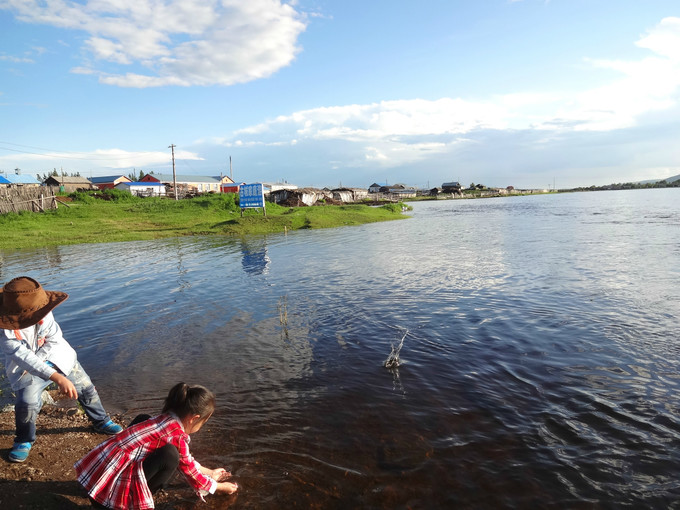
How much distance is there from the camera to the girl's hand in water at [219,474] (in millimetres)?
4455

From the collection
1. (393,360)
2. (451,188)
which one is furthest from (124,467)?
(451,188)

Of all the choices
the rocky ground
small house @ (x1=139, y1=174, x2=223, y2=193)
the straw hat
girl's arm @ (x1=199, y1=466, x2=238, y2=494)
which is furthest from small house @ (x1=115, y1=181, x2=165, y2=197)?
girl's arm @ (x1=199, y1=466, x2=238, y2=494)

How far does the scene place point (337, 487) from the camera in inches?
186

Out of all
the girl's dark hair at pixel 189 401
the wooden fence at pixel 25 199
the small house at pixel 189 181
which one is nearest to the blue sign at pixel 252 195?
the wooden fence at pixel 25 199

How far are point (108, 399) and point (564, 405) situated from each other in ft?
24.2

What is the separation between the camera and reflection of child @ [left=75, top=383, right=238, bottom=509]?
3.77 meters

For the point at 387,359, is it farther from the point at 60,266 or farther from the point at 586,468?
the point at 60,266

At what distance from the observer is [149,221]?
1577 inches

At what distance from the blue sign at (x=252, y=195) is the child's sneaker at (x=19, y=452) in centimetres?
3514

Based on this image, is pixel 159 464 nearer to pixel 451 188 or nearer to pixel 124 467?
pixel 124 467

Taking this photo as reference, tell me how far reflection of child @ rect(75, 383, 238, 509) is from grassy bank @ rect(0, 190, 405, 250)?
29610mm

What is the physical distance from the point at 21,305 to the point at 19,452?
1797 millimetres

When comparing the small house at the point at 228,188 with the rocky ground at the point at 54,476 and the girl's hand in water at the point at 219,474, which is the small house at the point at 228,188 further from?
the girl's hand in water at the point at 219,474

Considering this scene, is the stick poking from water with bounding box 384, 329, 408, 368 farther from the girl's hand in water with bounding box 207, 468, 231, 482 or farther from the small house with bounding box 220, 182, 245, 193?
the small house with bounding box 220, 182, 245, 193
